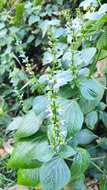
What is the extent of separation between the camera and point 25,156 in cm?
164

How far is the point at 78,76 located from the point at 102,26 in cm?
21

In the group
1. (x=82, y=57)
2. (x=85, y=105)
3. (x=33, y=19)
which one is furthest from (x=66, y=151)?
(x=33, y=19)

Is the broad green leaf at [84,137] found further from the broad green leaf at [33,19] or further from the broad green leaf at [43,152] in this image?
the broad green leaf at [33,19]

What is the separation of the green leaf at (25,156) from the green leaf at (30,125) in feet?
0.12

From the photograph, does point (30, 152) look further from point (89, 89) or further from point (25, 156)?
point (89, 89)

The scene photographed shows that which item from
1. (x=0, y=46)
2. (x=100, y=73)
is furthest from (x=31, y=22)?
(x=100, y=73)

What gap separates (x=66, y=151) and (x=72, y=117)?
109mm

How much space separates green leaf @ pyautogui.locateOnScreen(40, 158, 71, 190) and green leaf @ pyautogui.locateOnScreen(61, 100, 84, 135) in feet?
0.35

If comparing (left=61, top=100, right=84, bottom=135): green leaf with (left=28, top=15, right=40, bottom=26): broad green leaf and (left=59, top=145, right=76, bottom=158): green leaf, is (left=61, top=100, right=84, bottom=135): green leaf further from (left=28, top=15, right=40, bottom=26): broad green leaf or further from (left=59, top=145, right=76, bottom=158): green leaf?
(left=28, top=15, right=40, bottom=26): broad green leaf

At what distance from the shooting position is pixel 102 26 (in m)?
1.48

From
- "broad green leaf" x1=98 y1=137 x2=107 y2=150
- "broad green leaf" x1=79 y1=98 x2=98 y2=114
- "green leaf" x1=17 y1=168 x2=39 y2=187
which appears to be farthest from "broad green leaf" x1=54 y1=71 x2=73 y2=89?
"broad green leaf" x1=98 y1=137 x2=107 y2=150

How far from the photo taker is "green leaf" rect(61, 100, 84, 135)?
1373 millimetres

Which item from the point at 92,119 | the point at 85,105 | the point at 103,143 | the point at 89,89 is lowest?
the point at 103,143

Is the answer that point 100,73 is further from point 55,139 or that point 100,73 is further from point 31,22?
point 31,22
